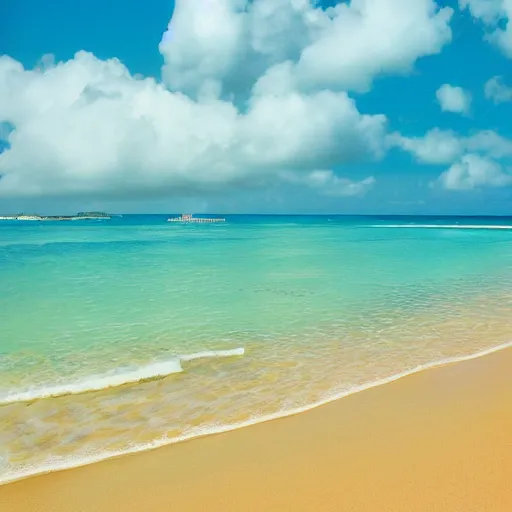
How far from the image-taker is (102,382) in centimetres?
629

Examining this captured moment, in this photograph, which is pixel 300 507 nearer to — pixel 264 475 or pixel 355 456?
pixel 264 475

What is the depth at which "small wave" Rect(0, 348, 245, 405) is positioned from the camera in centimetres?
589

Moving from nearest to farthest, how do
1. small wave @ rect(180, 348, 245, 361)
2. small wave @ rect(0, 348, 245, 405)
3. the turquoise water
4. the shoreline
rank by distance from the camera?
the shoreline → the turquoise water → small wave @ rect(0, 348, 245, 405) → small wave @ rect(180, 348, 245, 361)

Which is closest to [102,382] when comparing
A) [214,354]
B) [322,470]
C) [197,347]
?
[214,354]

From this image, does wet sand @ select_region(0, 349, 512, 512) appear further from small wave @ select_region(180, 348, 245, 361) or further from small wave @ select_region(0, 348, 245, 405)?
small wave @ select_region(180, 348, 245, 361)

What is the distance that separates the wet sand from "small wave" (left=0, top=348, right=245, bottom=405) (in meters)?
2.10

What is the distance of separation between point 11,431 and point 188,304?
744 centimetres

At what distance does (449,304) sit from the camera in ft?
38.9

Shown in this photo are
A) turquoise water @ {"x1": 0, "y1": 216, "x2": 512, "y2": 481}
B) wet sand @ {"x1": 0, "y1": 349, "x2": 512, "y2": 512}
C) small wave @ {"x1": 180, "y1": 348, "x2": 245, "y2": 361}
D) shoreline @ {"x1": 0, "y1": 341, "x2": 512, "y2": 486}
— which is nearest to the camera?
wet sand @ {"x1": 0, "y1": 349, "x2": 512, "y2": 512}

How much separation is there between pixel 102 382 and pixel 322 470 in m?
3.66

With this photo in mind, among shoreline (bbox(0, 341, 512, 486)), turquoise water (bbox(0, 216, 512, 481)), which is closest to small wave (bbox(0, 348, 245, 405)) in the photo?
turquoise water (bbox(0, 216, 512, 481))

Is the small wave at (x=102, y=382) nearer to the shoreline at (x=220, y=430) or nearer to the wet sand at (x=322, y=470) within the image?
the shoreline at (x=220, y=430)

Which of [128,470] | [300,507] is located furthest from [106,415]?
[300,507]

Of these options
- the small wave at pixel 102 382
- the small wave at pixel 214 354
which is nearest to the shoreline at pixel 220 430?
the small wave at pixel 102 382
